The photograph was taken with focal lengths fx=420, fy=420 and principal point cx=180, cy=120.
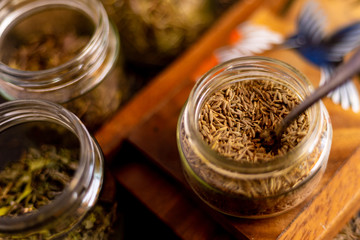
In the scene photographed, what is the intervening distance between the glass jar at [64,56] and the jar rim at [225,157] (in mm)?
250

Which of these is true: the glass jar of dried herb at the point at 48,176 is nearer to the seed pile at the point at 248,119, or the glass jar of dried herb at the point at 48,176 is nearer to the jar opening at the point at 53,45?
the jar opening at the point at 53,45

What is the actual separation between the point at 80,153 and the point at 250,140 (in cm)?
27

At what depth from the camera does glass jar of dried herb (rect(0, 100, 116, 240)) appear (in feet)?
2.06

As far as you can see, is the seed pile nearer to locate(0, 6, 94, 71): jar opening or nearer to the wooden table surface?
the wooden table surface

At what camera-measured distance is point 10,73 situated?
78 cm

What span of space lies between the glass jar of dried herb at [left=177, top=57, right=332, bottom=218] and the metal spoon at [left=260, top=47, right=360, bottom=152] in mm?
10

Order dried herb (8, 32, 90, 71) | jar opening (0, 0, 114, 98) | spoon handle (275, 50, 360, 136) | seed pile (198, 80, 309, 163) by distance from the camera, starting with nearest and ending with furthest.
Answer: spoon handle (275, 50, 360, 136) < seed pile (198, 80, 309, 163) < jar opening (0, 0, 114, 98) < dried herb (8, 32, 90, 71)

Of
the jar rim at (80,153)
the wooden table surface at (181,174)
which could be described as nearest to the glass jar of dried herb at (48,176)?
the jar rim at (80,153)

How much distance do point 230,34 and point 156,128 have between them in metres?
0.34

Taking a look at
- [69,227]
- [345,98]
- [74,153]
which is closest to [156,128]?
[74,153]

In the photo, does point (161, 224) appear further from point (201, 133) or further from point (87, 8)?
point (87, 8)

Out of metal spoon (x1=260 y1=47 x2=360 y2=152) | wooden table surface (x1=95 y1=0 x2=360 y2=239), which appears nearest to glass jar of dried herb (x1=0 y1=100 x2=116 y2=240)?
wooden table surface (x1=95 y1=0 x2=360 y2=239)

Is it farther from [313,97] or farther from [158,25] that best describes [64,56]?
[313,97]

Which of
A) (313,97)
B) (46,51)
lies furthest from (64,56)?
(313,97)
